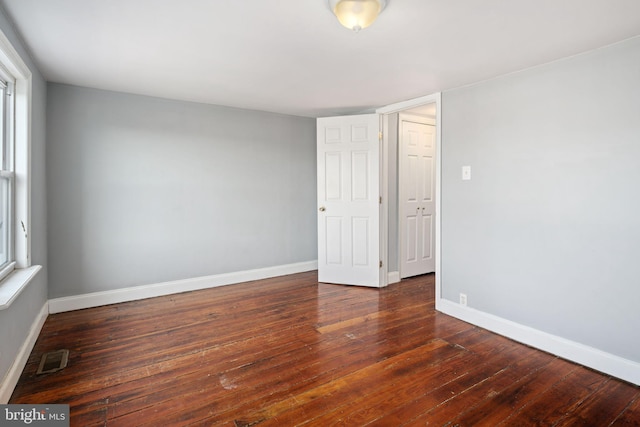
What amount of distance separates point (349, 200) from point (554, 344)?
2484 mm

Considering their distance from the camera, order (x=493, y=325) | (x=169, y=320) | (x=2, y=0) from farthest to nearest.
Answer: (x=169, y=320)
(x=493, y=325)
(x=2, y=0)

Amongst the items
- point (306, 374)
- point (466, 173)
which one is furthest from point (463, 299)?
point (306, 374)

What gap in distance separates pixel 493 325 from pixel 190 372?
2.42 m

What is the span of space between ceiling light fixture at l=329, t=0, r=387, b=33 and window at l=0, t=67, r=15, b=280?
2.20 m

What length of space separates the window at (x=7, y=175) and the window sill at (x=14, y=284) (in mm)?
64

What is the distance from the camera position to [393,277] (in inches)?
170

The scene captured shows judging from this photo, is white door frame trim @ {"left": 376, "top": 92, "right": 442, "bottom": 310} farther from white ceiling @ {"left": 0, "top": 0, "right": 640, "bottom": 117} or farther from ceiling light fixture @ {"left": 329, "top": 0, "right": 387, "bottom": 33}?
ceiling light fixture @ {"left": 329, "top": 0, "right": 387, "bottom": 33}

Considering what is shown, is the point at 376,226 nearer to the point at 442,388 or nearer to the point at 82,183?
the point at 442,388

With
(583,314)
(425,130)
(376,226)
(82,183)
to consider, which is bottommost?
(583,314)

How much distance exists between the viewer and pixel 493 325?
287cm

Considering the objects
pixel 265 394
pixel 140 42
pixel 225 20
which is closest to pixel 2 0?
pixel 140 42

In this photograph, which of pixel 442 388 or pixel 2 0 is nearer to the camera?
pixel 2 0

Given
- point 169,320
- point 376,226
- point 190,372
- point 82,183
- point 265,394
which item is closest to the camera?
point 265,394

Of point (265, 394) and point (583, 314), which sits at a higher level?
point (583, 314)
